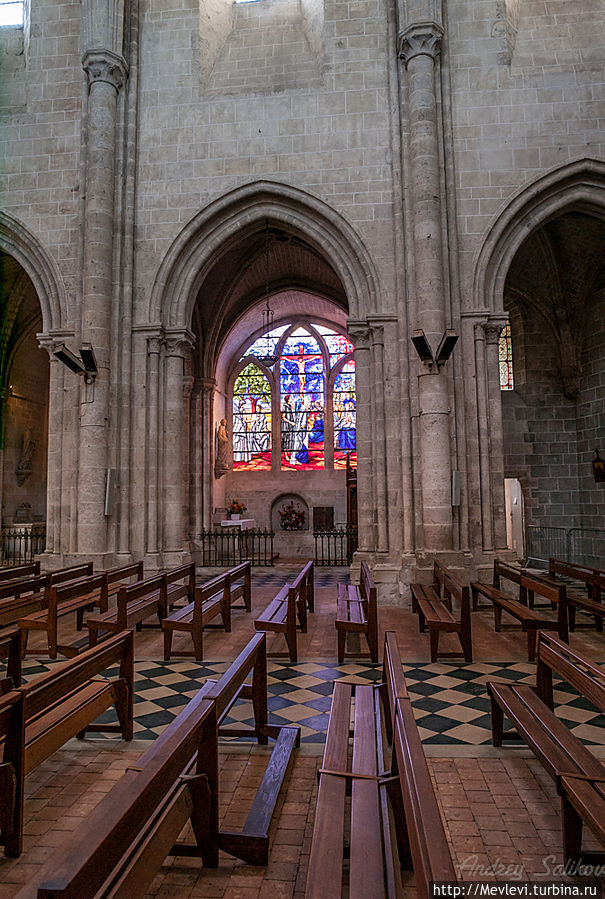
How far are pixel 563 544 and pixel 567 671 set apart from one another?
13.2 meters

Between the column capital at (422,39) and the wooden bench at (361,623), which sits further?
the column capital at (422,39)

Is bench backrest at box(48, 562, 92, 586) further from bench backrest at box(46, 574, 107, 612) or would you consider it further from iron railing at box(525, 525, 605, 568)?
iron railing at box(525, 525, 605, 568)

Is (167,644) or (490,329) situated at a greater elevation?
(490,329)

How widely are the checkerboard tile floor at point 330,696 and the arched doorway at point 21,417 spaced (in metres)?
10.6

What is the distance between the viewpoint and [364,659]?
233 inches

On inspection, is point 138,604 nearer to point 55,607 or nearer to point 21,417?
point 55,607

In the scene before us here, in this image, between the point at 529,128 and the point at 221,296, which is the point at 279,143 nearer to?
the point at 529,128

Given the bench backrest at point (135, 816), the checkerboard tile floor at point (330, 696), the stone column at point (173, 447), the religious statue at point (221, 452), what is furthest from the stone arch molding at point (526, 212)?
the religious statue at point (221, 452)

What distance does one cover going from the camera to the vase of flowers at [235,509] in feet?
61.5

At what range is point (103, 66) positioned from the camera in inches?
429

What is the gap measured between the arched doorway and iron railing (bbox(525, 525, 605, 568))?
1215 centimetres

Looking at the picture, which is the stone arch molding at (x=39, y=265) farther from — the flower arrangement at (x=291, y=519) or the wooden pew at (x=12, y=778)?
the flower arrangement at (x=291, y=519)

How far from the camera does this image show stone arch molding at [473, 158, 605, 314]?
1031 cm

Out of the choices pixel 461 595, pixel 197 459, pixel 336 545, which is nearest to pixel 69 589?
pixel 461 595
